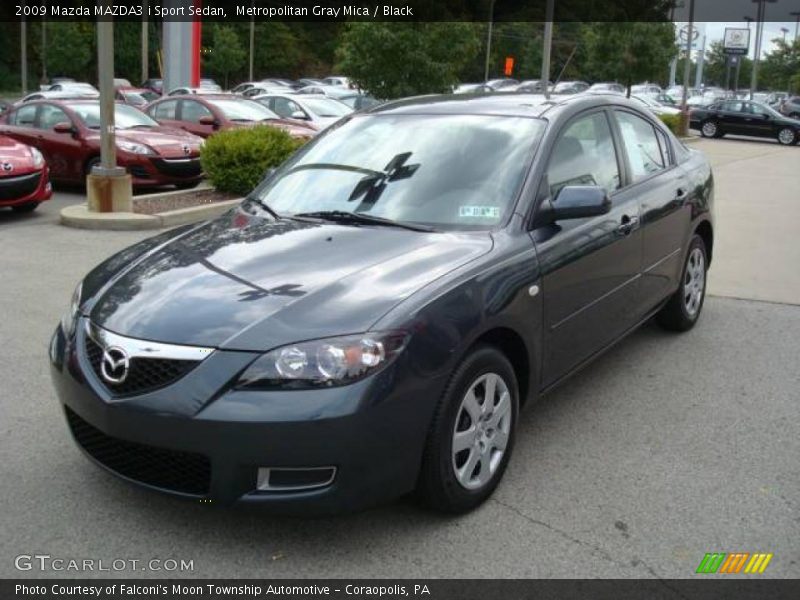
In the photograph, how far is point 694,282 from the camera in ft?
20.4

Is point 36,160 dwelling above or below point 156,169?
above

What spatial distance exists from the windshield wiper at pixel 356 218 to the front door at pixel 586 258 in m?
0.56

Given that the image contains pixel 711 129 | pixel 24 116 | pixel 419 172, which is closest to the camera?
pixel 419 172

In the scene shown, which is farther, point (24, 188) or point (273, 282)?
point (24, 188)

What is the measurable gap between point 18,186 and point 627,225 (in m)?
7.98

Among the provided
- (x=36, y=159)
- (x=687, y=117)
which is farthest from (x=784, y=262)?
(x=687, y=117)

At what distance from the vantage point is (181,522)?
3420 mm

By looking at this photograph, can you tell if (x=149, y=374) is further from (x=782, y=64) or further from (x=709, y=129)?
(x=782, y=64)

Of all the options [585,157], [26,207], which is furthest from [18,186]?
[585,157]

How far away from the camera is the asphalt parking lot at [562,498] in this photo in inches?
126

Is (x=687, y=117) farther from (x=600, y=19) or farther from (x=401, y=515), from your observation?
(x=401, y=515)

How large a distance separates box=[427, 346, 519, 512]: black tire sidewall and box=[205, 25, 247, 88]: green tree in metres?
61.9

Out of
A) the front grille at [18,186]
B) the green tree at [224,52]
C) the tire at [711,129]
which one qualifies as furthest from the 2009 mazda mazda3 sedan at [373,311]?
the green tree at [224,52]

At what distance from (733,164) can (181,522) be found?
64.3ft
